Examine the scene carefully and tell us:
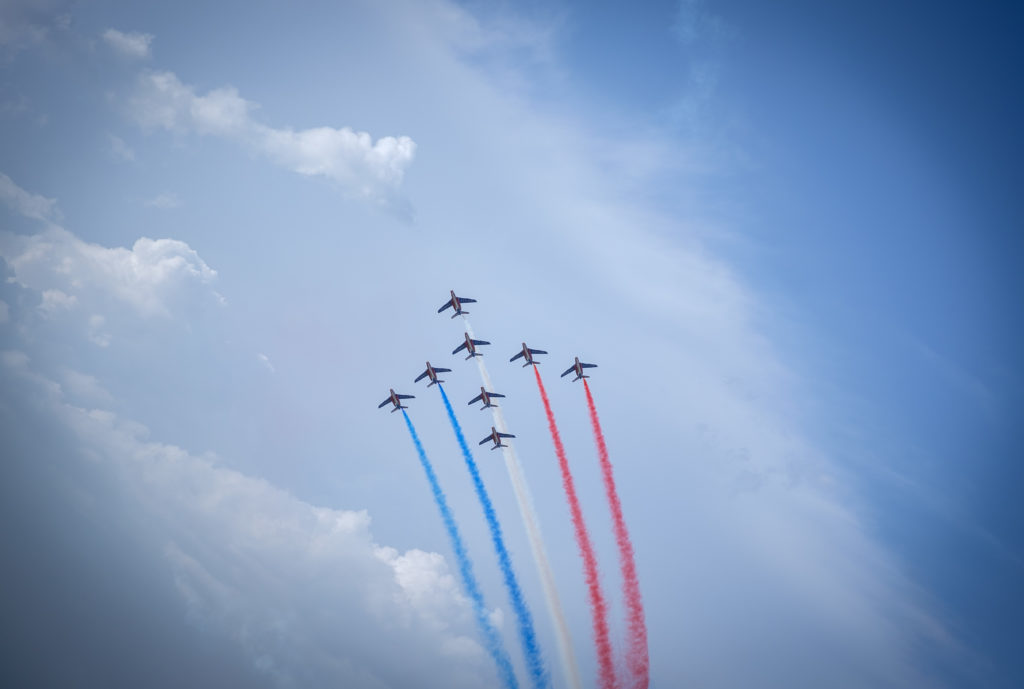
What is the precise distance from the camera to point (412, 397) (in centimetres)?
10906

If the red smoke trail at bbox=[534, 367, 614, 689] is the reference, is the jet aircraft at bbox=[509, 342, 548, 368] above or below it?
above

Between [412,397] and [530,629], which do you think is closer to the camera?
[530,629]

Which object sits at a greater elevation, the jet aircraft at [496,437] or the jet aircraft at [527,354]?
the jet aircraft at [527,354]

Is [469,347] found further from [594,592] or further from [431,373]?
[594,592]

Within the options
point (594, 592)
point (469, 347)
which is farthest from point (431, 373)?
point (594, 592)

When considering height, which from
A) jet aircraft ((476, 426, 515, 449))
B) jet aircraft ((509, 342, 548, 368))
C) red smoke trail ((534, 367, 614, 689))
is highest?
jet aircraft ((509, 342, 548, 368))

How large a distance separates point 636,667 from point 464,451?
139 ft

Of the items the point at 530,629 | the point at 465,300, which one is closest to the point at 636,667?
the point at 530,629

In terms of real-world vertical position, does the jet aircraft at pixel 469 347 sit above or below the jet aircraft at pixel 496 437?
above

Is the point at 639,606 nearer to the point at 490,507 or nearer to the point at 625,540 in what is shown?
the point at 625,540

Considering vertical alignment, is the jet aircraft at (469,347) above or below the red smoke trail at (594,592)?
above

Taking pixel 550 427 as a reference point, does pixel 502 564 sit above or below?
below

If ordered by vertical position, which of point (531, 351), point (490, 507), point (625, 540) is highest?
point (531, 351)

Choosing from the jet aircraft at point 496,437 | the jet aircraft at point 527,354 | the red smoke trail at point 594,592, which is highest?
the jet aircraft at point 527,354
